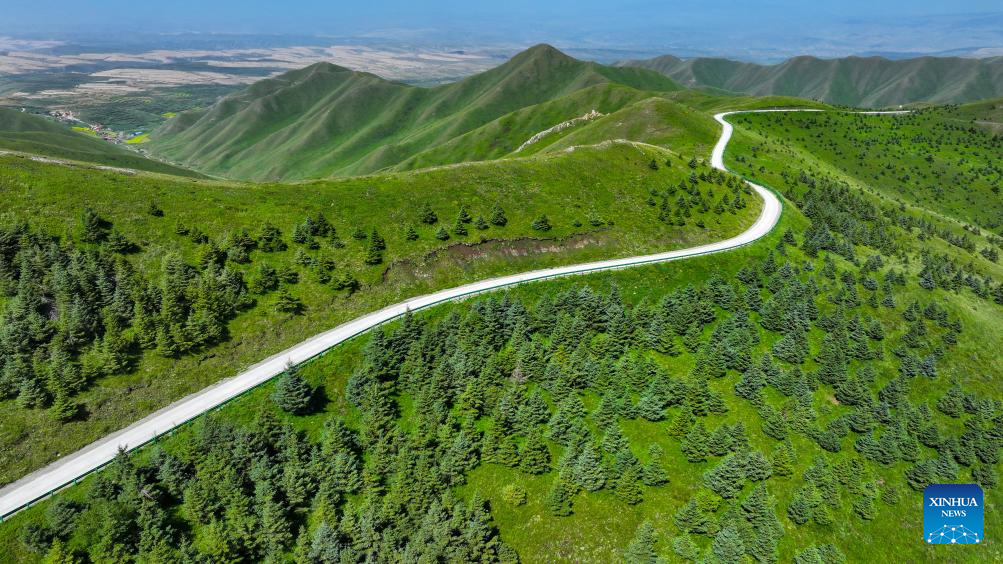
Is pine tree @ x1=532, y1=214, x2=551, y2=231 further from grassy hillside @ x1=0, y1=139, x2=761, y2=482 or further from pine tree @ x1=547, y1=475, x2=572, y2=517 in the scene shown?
pine tree @ x1=547, y1=475, x2=572, y2=517

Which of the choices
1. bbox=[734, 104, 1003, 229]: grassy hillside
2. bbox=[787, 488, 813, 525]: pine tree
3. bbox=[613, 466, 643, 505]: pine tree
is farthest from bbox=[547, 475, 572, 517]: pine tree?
bbox=[734, 104, 1003, 229]: grassy hillside

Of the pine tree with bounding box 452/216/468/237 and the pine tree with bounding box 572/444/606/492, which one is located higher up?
the pine tree with bounding box 452/216/468/237

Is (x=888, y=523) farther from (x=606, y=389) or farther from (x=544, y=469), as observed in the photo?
(x=544, y=469)

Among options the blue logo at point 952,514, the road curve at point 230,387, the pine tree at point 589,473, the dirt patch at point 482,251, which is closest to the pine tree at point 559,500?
the pine tree at point 589,473

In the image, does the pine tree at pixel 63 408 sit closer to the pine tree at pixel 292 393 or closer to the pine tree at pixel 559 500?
the pine tree at pixel 292 393

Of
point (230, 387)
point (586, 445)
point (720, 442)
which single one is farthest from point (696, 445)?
point (230, 387)

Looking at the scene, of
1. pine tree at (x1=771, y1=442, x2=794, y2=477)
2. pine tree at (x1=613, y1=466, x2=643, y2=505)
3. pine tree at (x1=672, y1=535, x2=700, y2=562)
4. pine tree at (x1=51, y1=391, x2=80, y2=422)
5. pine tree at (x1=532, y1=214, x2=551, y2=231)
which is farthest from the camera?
pine tree at (x1=532, y1=214, x2=551, y2=231)

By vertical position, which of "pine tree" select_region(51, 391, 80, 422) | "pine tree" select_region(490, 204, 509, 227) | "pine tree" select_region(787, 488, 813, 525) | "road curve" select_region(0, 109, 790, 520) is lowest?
"pine tree" select_region(787, 488, 813, 525)

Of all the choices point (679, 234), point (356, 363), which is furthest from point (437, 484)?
point (679, 234)
